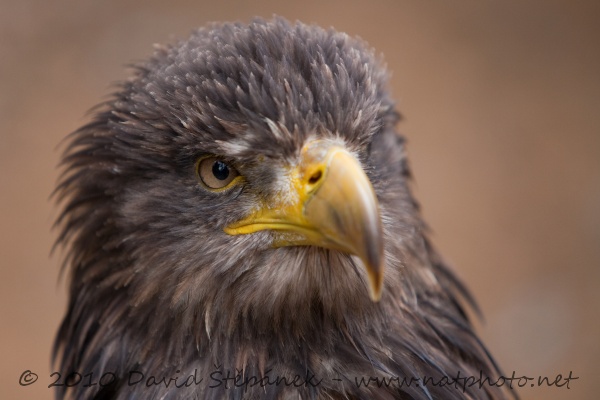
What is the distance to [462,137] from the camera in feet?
25.6

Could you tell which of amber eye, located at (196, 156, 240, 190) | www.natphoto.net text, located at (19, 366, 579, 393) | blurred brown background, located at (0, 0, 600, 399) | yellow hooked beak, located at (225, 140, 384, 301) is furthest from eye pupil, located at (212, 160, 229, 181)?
blurred brown background, located at (0, 0, 600, 399)

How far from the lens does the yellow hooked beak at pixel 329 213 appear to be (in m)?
2.30

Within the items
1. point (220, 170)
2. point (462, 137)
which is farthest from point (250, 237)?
point (462, 137)

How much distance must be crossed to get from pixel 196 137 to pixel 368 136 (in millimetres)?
557

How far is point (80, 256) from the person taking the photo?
9.59ft

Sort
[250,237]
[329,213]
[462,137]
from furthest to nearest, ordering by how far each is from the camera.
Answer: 1. [462,137]
2. [250,237]
3. [329,213]

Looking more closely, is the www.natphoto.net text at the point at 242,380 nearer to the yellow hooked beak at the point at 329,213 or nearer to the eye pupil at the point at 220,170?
the yellow hooked beak at the point at 329,213

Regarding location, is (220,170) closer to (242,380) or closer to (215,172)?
(215,172)

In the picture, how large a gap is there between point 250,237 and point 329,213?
1.03 feet

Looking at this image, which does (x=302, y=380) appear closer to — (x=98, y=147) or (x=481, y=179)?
(x=98, y=147)

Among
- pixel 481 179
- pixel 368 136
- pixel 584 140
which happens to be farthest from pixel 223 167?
pixel 584 140

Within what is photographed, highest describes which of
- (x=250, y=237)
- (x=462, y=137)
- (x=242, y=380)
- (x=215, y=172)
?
(x=462, y=137)

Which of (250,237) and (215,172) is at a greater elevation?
(215,172)

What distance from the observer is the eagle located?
2.55m
